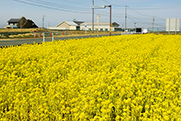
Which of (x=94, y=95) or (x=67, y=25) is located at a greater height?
(x=67, y=25)

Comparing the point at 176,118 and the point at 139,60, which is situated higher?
the point at 139,60

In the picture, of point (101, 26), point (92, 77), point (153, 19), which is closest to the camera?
point (92, 77)

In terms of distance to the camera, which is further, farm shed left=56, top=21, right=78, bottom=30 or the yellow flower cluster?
farm shed left=56, top=21, right=78, bottom=30

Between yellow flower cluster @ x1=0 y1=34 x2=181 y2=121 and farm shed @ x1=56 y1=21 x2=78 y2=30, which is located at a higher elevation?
farm shed @ x1=56 y1=21 x2=78 y2=30

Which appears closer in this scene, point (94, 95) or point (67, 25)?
point (94, 95)

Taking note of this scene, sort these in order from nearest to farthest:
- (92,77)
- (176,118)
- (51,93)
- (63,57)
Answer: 1. (176,118)
2. (51,93)
3. (92,77)
4. (63,57)

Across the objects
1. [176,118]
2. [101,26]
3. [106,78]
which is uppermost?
[101,26]

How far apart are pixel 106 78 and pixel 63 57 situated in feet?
11.4

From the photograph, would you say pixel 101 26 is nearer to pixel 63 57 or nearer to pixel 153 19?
pixel 153 19

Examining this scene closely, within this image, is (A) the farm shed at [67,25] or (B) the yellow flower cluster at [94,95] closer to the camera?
(B) the yellow flower cluster at [94,95]

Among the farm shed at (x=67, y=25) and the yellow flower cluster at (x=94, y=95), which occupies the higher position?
the farm shed at (x=67, y=25)

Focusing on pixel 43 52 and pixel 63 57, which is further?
pixel 43 52

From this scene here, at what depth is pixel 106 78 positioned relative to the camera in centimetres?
492

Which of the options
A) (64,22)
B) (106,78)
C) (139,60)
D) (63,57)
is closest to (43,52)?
(63,57)
